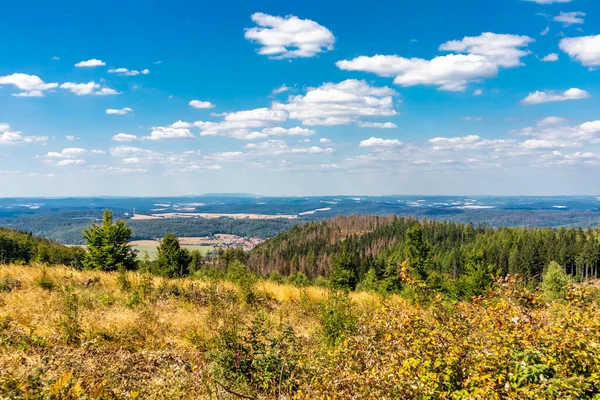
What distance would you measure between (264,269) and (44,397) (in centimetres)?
15682

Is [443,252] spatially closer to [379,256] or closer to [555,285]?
[379,256]

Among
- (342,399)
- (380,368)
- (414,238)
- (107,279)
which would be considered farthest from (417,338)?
(414,238)

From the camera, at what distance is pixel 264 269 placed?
158000mm

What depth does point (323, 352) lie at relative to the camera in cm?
771

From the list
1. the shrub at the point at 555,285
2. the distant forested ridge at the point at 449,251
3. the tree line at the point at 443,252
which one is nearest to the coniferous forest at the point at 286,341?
the shrub at the point at 555,285

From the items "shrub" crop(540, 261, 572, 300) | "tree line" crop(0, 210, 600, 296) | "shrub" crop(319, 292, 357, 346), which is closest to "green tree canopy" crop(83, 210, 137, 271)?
"tree line" crop(0, 210, 600, 296)

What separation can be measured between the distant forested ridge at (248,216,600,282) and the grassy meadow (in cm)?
5844

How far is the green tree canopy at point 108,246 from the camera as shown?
1074 inches

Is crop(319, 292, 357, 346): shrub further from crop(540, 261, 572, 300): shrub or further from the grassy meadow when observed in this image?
crop(540, 261, 572, 300): shrub

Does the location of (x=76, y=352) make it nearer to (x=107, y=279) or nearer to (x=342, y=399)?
(x=342, y=399)

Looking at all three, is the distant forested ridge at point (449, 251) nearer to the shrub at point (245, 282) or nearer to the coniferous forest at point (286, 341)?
the shrub at point (245, 282)

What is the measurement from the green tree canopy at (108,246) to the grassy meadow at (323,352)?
1736cm

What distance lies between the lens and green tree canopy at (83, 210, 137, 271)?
1074 inches

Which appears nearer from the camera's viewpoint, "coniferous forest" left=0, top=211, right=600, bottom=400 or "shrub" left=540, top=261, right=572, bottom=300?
"coniferous forest" left=0, top=211, right=600, bottom=400
